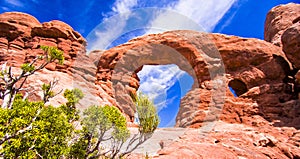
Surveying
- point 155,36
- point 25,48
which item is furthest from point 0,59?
point 155,36

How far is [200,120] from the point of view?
26.3 m

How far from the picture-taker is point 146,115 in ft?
46.3

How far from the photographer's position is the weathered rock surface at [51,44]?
1089 inches

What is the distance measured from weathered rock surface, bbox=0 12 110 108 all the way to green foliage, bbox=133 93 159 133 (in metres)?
12.5

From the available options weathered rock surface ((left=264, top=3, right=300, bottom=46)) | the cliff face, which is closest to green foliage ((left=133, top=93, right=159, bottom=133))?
the cliff face

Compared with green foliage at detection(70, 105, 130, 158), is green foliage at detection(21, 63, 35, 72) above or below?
above

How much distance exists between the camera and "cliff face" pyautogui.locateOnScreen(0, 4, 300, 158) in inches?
1021

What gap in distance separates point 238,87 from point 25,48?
28670 mm

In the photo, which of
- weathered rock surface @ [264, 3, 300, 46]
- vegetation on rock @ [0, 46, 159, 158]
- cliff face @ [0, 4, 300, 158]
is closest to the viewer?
vegetation on rock @ [0, 46, 159, 158]

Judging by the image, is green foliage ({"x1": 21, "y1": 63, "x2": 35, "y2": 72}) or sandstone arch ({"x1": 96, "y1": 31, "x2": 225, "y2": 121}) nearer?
green foliage ({"x1": 21, "y1": 63, "x2": 35, "y2": 72})

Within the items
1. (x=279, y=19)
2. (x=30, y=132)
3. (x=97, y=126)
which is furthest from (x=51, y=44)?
(x=279, y=19)

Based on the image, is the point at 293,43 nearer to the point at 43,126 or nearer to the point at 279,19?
the point at 279,19

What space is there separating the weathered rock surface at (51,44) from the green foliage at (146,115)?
492 inches

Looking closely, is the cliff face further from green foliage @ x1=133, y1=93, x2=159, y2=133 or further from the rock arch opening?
green foliage @ x1=133, y1=93, x2=159, y2=133
